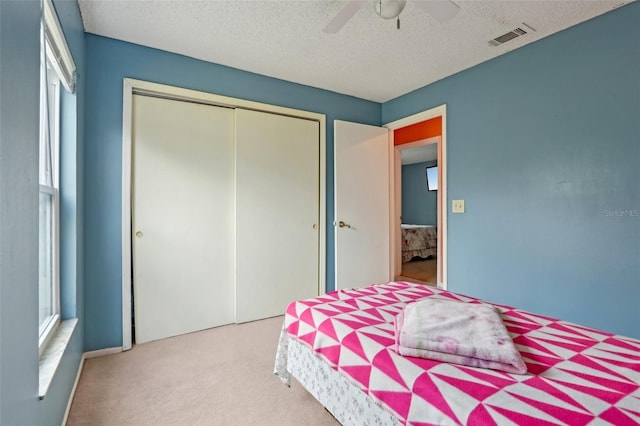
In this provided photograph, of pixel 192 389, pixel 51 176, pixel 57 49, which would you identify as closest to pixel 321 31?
pixel 57 49

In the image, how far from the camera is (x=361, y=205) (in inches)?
138

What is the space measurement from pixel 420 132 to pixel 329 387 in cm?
398

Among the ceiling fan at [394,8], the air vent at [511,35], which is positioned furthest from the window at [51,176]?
the air vent at [511,35]

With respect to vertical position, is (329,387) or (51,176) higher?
(51,176)

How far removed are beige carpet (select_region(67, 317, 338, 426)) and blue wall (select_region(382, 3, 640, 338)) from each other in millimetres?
1896

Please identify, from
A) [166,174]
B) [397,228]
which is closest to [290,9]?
[166,174]

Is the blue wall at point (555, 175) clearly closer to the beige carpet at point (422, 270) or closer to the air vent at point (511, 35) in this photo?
the air vent at point (511, 35)

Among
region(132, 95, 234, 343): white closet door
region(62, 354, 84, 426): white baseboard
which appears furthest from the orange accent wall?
region(62, 354, 84, 426): white baseboard

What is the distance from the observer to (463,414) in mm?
822

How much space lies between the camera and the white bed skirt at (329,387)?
3.59 feet

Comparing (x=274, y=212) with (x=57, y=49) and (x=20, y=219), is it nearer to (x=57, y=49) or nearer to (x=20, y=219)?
(x=57, y=49)

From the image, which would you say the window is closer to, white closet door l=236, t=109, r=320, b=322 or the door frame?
white closet door l=236, t=109, r=320, b=322

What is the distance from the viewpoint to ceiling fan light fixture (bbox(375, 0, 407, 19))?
1704mm

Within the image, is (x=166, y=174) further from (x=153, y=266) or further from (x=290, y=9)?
(x=290, y=9)
